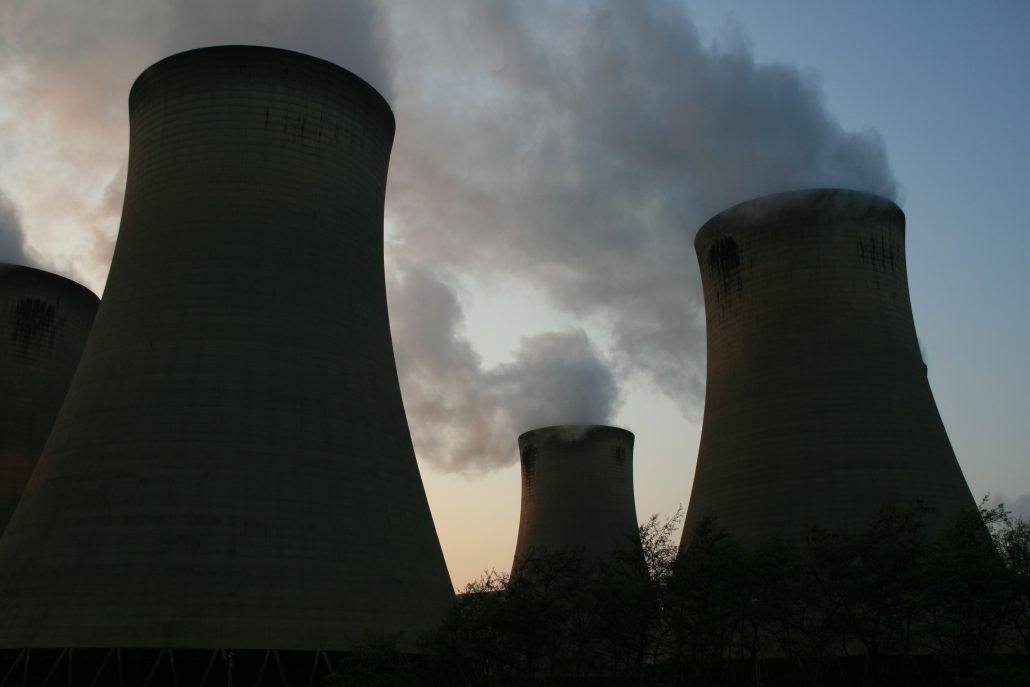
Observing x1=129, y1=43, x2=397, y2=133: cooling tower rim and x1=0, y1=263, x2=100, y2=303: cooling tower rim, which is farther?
x1=0, y1=263, x2=100, y2=303: cooling tower rim

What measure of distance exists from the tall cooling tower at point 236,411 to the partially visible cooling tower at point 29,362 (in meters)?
A: 9.36

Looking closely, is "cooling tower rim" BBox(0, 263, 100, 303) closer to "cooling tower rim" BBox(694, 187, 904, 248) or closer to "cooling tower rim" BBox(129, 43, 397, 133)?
"cooling tower rim" BBox(129, 43, 397, 133)

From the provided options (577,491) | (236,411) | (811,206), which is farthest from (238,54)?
(577,491)

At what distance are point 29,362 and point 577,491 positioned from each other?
17970 millimetres

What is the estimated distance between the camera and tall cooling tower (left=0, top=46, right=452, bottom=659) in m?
13.7

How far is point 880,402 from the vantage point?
19.9m

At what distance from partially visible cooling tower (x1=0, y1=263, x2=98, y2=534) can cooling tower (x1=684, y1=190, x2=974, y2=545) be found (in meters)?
16.2

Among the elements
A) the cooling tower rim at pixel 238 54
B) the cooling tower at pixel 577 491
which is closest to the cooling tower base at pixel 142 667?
the cooling tower rim at pixel 238 54

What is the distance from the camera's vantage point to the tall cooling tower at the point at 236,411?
45.0 ft

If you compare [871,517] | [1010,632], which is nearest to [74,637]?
[871,517]

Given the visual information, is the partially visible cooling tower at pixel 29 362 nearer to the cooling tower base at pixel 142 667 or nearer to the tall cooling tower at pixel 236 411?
the tall cooling tower at pixel 236 411

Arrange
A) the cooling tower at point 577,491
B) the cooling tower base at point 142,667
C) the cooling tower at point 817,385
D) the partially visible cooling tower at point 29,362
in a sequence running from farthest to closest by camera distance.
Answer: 1. the cooling tower at point 577,491
2. the partially visible cooling tower at point 29,362
3. the cooling tower at point 817,385
4. the cooling tower base at point 142,667

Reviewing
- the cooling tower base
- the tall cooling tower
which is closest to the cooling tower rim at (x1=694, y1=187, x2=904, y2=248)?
the tall cooling tower

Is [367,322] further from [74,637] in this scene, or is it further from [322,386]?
[74,637]
